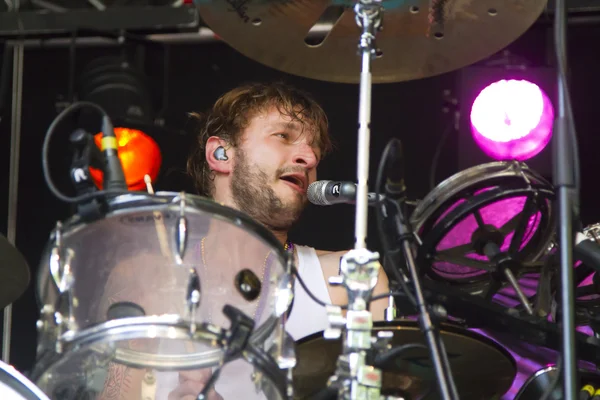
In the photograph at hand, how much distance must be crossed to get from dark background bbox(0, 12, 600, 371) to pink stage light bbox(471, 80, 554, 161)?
15cm

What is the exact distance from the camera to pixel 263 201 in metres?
2.66

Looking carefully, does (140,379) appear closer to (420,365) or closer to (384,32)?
(420,365)

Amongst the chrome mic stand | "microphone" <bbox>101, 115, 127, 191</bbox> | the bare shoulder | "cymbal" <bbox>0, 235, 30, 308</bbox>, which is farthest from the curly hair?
the chrome mic stand

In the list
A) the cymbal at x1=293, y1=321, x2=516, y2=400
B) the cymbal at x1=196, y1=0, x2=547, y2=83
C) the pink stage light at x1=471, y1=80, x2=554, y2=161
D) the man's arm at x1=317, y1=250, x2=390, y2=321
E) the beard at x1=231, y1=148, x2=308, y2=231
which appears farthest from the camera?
the pink stage light at x1=471, y1=80, x2=554, y2=161

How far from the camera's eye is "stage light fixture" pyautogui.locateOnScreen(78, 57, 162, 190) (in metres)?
3.02

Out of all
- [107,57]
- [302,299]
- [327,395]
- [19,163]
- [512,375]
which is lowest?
[327,395]

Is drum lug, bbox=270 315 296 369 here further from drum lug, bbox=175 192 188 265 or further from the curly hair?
the curly hair

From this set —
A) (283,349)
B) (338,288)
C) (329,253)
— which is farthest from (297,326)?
(283,349)

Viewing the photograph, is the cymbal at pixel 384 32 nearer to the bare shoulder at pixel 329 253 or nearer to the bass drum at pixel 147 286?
the bass drum at pixel 147 286

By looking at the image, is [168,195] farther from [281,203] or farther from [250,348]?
[281,203]

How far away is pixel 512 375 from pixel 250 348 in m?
0.61

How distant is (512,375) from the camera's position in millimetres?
1956

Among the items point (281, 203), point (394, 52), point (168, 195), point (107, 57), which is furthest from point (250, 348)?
point (107, 57)

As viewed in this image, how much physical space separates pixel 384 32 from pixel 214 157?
91cm
